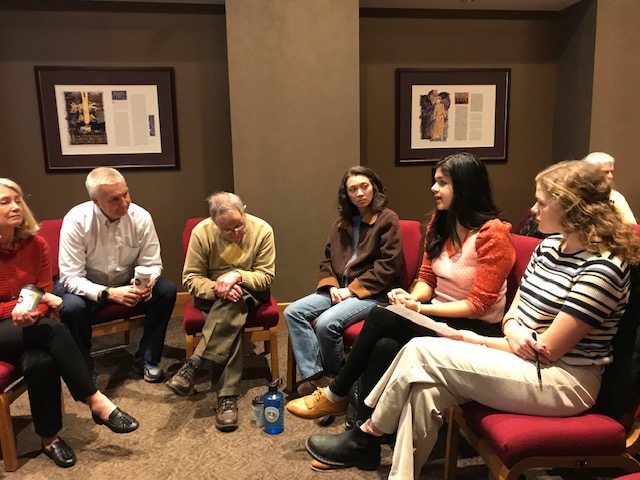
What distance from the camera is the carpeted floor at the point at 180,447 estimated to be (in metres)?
1.96

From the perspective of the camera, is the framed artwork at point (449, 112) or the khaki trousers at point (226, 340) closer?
the khaki trousers at point (226, 340)

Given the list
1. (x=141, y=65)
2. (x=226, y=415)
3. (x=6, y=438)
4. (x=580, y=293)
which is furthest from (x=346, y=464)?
(x=141, y=65)

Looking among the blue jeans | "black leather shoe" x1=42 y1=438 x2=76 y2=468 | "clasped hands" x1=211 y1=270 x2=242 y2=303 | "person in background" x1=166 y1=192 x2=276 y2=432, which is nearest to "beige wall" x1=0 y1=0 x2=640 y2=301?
"person in background" x1=166 y1=192 x2=276 y2=432

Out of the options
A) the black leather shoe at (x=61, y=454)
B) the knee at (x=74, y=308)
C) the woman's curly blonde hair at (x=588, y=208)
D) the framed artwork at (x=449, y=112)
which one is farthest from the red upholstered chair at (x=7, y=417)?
the framed artwork at (x=449, y=112)

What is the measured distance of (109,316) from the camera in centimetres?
265

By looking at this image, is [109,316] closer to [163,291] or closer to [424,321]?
[163,291]

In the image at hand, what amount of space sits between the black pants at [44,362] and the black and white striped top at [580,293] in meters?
1.84

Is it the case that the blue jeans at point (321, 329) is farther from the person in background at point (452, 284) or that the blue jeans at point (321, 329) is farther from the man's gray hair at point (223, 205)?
the man's gray hair at point (223, 205)

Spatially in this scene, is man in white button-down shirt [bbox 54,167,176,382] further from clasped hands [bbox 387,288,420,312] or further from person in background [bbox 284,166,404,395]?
clasped hands [bbox 387,288,420,312]

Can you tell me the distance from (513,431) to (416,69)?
10.0 feet

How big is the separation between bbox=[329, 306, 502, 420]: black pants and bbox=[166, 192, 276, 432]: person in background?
Answer: 2.35ft

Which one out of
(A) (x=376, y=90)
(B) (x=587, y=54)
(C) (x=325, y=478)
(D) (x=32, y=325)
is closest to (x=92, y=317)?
(D) (x=32, y=325)

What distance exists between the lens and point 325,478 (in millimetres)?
1906

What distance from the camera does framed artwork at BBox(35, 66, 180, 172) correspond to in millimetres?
3498
